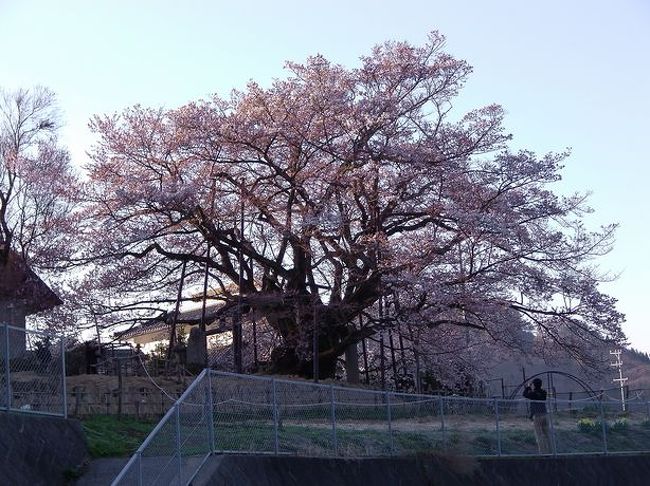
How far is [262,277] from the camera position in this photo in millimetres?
33125

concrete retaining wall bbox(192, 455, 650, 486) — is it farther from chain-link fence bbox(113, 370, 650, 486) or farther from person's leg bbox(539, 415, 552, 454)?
person's leg bbox(539, 415, 552, 454)

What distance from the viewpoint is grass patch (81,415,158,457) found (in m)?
17.0

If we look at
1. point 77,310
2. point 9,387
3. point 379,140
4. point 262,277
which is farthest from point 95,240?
point 9,387

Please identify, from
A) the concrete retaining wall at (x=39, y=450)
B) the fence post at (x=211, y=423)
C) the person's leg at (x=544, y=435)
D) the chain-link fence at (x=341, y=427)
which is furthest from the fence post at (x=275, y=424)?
the person's leg at (x=544, y=435)

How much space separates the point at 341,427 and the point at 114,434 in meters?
4.40

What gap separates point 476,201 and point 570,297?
3.98 m

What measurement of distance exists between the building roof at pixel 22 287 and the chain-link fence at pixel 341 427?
36.1 feet

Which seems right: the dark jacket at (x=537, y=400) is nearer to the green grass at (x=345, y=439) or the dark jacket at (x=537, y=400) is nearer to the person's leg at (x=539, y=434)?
the person's leg at (x=539, y=434)

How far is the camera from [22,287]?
30859mm

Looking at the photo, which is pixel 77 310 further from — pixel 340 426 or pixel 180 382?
pixel 340 426

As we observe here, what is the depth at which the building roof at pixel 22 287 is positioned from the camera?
3070cm

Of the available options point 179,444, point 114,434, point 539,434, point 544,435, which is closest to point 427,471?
point 539,434

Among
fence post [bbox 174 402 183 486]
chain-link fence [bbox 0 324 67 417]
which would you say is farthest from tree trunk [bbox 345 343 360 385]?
fence post [bbox 174 402 183 486]

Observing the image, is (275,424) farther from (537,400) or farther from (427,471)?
(537,400)
